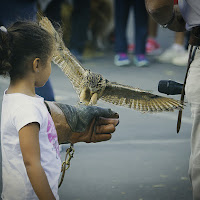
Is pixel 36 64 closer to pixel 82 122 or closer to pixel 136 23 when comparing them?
pixel 82 122

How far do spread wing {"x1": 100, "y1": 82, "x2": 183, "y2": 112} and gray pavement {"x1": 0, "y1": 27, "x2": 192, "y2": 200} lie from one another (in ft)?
0.30

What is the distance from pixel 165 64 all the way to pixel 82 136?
6.49 m

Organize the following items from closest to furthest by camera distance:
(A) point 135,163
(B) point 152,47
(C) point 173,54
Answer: (A) point 135,163, (C) point 173,54, (B) point 152,47

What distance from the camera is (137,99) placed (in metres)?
2.42

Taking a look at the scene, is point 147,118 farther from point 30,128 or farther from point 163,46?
point 163,46

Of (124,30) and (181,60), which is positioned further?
(181,60)

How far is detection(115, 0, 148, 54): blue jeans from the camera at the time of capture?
26.1 ft

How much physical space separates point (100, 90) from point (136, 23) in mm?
5955

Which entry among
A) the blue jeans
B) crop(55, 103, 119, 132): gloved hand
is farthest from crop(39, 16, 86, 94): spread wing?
the blue jeans

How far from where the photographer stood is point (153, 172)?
12.0 feet

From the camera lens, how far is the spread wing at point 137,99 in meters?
2.31

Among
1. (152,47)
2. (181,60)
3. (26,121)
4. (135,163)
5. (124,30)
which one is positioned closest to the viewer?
(26,121)

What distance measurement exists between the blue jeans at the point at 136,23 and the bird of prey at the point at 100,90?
18.5 ft

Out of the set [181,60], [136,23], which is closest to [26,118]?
[136,23]
